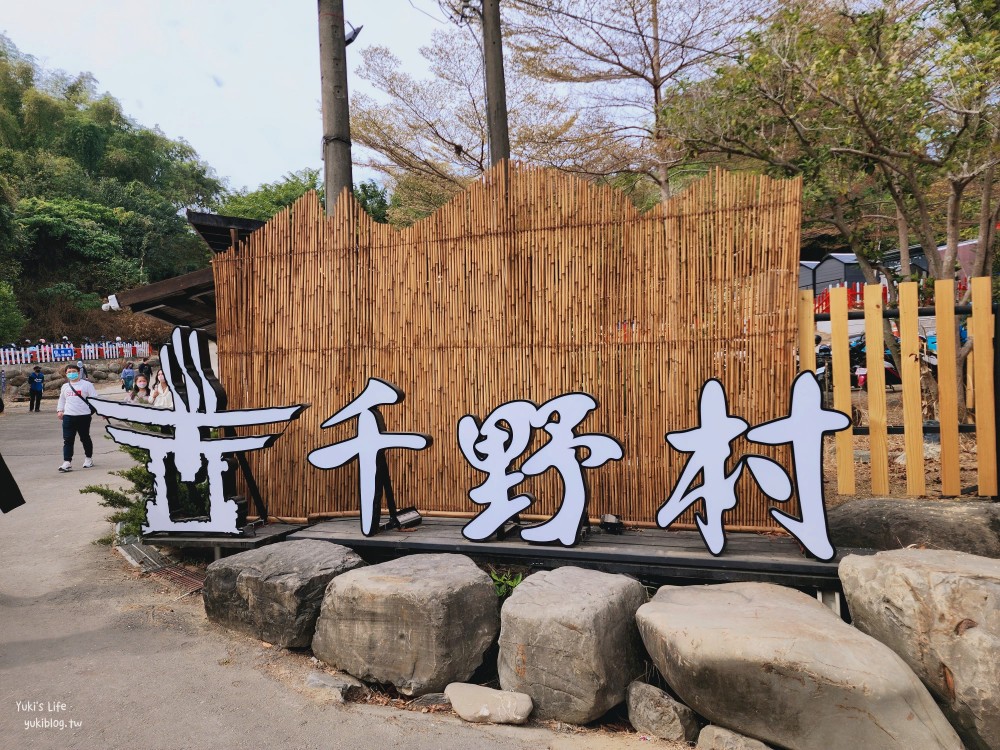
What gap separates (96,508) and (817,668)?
802 cm

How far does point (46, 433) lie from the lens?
15.5 meters

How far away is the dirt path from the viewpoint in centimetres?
354

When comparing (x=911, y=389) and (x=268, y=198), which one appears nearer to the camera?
(x=911, y=389)

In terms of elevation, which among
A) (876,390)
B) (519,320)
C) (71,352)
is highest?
(71,352)

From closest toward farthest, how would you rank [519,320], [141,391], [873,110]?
[519,320]
[873,110]
[141,391]

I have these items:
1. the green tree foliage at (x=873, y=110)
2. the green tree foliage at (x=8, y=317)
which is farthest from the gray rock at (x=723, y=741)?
the green tree foliage at (x=8, y=317)

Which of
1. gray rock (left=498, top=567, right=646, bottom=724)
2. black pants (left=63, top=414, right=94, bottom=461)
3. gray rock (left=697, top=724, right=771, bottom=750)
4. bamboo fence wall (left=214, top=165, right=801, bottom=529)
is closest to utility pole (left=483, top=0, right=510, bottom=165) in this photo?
bamboo fence wall (left=214, top=165, right=801, bottom=529)

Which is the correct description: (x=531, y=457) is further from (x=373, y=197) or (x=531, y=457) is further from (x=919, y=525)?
(x=373, y=197)

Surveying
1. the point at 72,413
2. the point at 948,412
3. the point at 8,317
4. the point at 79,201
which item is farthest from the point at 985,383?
the point at 79,201

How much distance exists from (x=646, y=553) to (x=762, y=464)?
0.99 meters

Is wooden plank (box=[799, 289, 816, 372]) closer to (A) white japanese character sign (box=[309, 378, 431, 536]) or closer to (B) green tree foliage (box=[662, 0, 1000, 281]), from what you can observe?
(B) green tree foliage (box=[662, 0, 1000, 281])

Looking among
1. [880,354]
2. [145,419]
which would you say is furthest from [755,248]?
[145,419]

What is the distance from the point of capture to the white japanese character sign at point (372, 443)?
201 inches

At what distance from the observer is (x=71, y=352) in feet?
91.7
